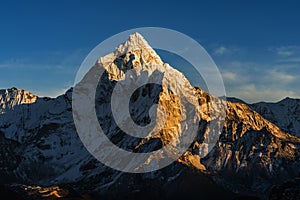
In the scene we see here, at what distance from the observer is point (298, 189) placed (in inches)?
4284

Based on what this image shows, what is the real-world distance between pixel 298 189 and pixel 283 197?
3.33m

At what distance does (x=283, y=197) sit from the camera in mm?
109375
